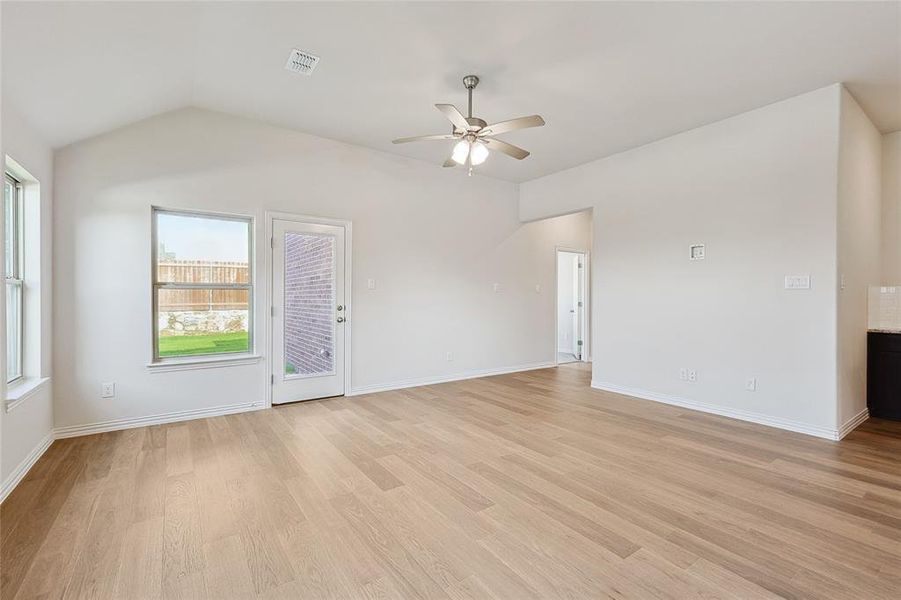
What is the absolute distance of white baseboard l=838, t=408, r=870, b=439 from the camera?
347cm

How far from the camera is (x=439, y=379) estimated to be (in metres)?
5.64

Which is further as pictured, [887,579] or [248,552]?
[248,552]

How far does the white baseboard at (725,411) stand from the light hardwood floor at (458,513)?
154mm

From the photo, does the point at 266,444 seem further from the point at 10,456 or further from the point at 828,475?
the point at 828,475

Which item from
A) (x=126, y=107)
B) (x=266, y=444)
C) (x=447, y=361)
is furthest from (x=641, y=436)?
(x=126, y=107)

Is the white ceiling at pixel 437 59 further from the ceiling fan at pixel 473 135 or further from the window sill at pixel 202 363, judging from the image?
the window sill at pixel 202 363

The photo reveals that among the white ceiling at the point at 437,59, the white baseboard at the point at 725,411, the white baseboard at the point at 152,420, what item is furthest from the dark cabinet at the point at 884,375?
the white baseboard at the point at 152,420

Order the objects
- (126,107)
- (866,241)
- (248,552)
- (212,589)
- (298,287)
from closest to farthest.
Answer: (212,589)
(248,552)
(126,107)
(866,241)
(298,287)

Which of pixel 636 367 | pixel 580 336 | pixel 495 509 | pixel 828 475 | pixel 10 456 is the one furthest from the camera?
pixel 580 336

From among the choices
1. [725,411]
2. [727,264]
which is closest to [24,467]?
[725,411]

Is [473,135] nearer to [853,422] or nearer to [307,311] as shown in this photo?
[307,311]

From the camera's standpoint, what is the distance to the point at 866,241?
13.2 feet

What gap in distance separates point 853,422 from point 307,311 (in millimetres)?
5552

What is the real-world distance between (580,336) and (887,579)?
20.2ft
